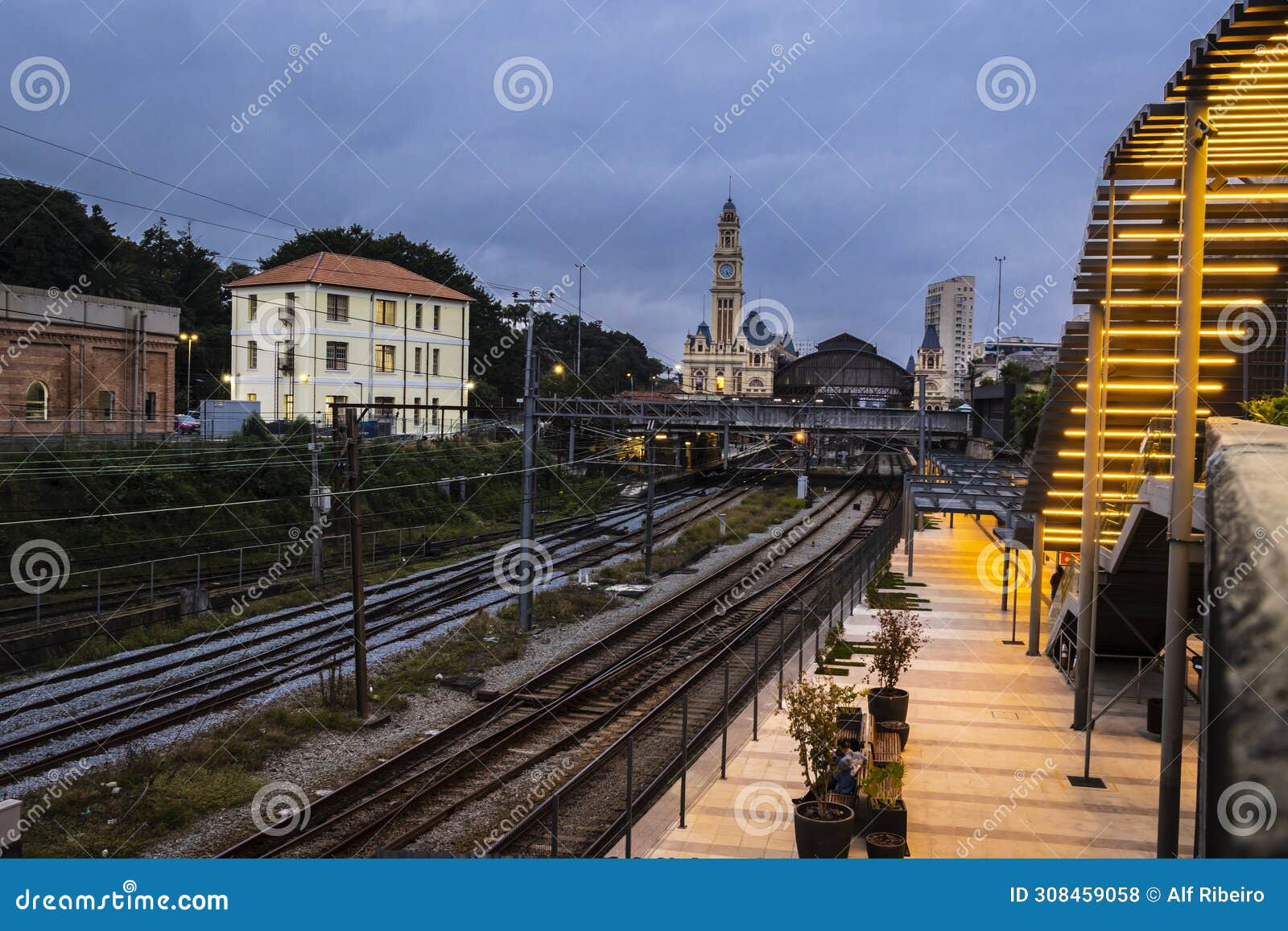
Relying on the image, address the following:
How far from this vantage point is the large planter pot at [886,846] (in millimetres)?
9086

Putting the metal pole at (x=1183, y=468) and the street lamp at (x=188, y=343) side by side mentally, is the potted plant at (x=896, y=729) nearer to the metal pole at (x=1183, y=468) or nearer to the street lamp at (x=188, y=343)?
the metal pole at (x=1183, y=468)

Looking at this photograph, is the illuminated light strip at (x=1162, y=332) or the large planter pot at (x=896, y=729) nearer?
the large planter pot at (x=896, y=729)

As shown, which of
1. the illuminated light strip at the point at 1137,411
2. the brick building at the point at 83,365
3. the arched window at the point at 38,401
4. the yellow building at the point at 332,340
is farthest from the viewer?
the yellow building at the point at 332,340

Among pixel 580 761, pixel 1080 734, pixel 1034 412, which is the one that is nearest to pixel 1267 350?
pixel 1080 734

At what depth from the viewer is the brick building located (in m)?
27.2

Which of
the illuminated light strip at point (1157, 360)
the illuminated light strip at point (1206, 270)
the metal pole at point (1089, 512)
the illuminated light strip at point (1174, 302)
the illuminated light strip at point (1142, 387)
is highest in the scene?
the illuminated light strip at point (1206, 270)

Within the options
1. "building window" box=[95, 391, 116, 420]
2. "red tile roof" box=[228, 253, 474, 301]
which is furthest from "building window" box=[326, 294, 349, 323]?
"building window" box=[95, 391, 116, 420]

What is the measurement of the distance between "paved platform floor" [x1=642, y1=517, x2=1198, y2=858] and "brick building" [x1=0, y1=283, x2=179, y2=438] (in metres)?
22.3

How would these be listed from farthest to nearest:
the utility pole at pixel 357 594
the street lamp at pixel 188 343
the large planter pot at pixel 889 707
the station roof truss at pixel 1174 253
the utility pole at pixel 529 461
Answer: the street lamp at pixel 188 343 < the utility pole at pixel 529 461 < the utility pole at pixel 357 594 < the large planter pot at pixel 889 707 < the station roof truss at pixel 1174 253

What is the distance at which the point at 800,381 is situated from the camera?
11262 cm

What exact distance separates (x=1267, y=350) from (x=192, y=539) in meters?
23.3

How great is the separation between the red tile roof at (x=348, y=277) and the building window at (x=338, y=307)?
1.85 ft

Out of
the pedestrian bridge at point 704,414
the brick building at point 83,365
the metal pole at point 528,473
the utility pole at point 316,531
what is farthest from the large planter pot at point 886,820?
the brick building at point 83,365

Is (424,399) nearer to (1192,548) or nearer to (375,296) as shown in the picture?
(375,296)
